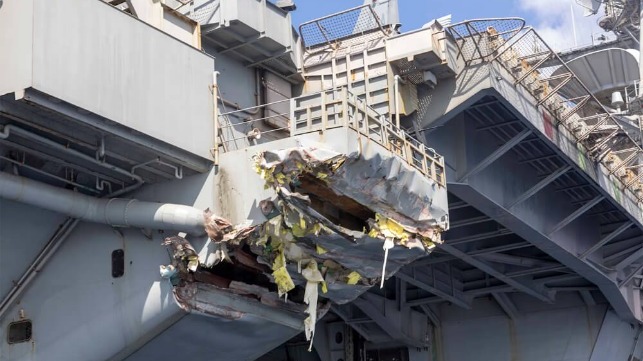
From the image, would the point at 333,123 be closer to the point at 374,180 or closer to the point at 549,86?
the point at 374,180

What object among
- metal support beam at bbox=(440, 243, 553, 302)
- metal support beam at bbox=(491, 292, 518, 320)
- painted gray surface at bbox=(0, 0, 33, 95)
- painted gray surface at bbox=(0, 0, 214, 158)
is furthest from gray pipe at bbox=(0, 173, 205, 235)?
metal support beam at bbox=(491, 292, 518, 320)

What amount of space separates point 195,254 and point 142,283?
4.18 feet

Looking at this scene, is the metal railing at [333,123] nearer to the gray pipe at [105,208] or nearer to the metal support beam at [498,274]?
the gray pipe at [105,208]

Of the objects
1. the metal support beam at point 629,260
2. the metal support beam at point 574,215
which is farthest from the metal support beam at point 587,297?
the metal support beam at point 574,215

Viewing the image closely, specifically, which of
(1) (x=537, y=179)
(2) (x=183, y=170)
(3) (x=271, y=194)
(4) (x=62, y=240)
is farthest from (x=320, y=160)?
(1) (x=537, y=179)

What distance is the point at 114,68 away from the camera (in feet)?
46.5

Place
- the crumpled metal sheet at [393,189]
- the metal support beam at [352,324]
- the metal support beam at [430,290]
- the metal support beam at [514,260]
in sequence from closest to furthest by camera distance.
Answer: the crumpled metal sheet at [393,189] → the metal support beam at [514,260] → the metal support beam at [430,290] → the metal support beam at [352,324]

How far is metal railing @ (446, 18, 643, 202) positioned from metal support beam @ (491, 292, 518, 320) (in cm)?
544

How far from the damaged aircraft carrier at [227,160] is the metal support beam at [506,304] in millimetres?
8058

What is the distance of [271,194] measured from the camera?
14.7 metres

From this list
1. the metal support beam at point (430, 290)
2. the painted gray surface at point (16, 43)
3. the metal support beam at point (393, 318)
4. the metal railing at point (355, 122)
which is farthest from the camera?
the metal support beam at point (393, 318)

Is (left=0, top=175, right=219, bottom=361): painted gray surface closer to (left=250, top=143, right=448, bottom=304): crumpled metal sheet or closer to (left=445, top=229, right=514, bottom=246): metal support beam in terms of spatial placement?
(left=250, top=143, right=448, bottom=304): crumpled metal sheet

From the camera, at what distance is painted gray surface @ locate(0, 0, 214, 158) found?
13.1 meters

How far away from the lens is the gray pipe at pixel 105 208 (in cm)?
1470
